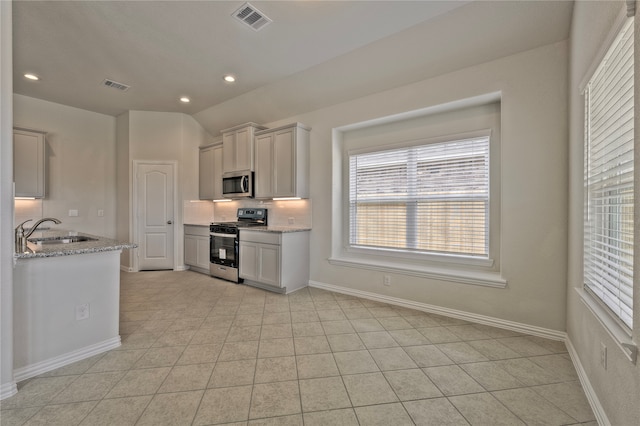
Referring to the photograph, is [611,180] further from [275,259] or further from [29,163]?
[29,163]

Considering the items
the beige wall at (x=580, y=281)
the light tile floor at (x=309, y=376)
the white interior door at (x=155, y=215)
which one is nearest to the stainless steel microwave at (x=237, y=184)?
the white interior door at (x=155, y=215)

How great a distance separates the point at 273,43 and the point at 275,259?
2736 mm

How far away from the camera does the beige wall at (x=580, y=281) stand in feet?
4.19

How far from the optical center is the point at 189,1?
2502mm

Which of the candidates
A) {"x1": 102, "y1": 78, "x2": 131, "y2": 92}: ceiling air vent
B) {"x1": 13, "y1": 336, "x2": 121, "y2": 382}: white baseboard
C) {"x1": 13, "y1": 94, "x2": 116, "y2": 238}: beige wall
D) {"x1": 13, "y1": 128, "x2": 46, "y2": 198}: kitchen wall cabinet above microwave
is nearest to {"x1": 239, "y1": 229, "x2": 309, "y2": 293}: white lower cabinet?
{"x1": 13, "y1": 336, "x2": 121, "y2": 382}: white baseboard

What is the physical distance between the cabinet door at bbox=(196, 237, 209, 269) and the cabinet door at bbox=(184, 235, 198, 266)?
0.20ft

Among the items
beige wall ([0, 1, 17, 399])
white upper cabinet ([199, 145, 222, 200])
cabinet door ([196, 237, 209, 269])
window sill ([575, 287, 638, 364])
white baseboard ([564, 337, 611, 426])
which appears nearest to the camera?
window sill ([575, 287, 638, 364])

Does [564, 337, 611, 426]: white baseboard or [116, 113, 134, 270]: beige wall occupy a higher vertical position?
[116, 113, 134, 270]: beige wall

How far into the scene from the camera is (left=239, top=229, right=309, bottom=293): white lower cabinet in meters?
Answer: 3.92

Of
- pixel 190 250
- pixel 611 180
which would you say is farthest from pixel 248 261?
pixel 611 180

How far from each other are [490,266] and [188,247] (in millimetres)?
5041

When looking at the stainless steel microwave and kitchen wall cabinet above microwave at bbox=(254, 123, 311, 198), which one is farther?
the stainless steel microwave

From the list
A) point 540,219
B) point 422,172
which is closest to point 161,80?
point 422,172

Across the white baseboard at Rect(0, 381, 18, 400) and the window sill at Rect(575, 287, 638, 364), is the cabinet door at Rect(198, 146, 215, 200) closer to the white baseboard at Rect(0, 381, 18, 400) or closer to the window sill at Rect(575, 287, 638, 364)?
the white baseboard at Rect(0, 381, 18, 400)
